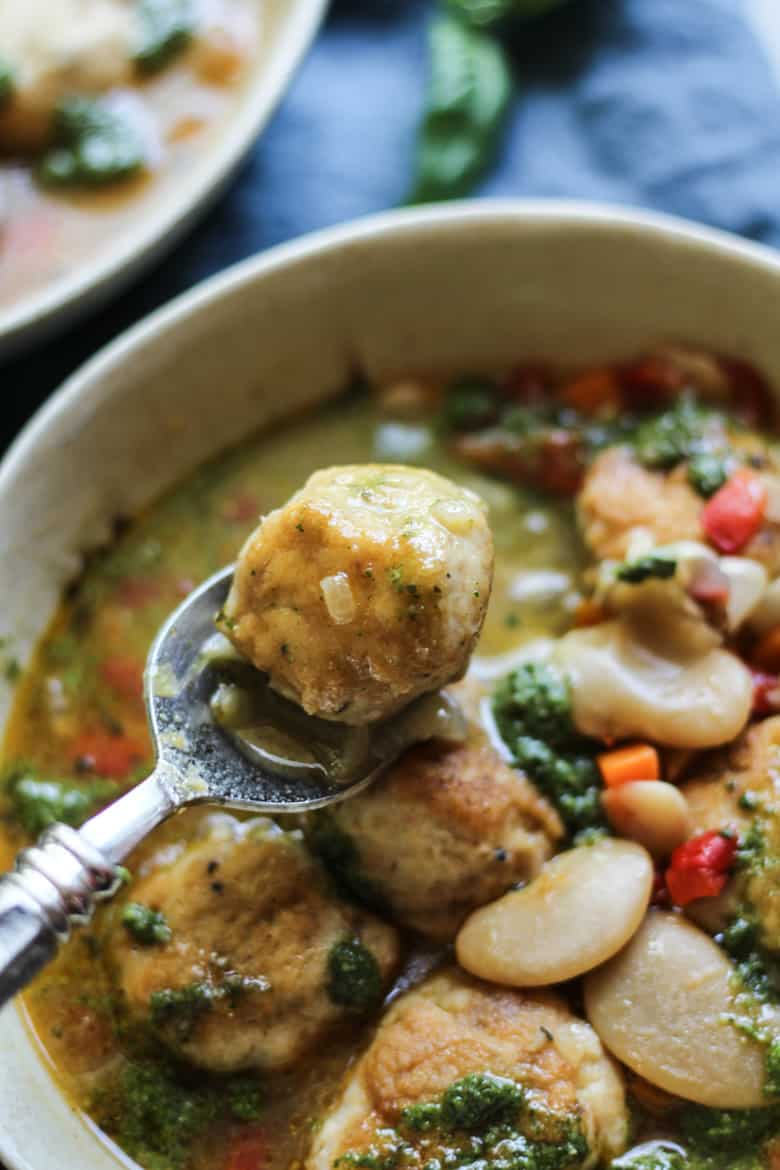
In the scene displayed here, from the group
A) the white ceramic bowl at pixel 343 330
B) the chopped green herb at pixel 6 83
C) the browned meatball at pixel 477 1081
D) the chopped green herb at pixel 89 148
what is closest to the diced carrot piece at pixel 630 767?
the browned meatball at pixel 477 1081

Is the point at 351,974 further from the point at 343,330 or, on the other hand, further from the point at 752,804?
the point at 343,330

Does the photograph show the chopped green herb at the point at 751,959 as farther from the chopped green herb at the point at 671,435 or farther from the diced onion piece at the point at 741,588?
the chopped green herb at the point at 671,435

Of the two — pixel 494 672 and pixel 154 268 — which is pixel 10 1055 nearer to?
pixel 494 672

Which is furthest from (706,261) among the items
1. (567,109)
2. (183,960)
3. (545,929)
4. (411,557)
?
(183,960)

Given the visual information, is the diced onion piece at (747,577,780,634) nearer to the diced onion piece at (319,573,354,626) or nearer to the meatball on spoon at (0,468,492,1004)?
the meatball on spoon at (0,468,492,1004)

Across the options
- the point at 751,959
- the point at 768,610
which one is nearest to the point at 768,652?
the point at 768,610

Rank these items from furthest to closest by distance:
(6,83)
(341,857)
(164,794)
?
(6,83) < (341,857) < (164,794)
